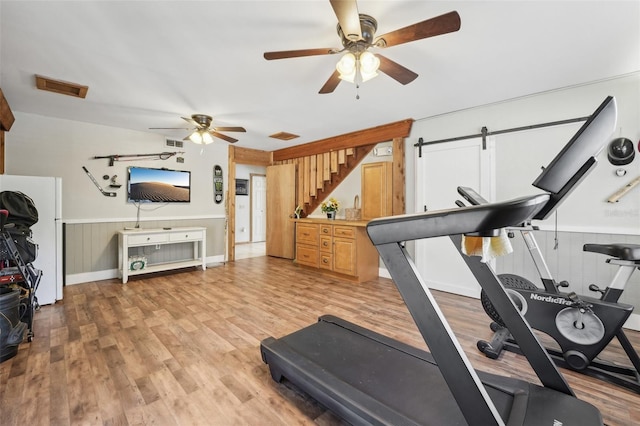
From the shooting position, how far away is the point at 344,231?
4453mm

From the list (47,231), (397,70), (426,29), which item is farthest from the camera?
(47,231)

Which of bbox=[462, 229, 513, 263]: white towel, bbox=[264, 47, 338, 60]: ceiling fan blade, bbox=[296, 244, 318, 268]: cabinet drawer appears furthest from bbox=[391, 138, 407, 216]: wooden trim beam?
bbox=[462, 229, 513, 263]: white towel

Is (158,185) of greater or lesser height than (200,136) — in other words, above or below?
below

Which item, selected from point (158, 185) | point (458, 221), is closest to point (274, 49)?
point (458, 221)

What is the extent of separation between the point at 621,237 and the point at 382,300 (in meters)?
2.49

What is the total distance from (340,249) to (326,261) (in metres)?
0.39

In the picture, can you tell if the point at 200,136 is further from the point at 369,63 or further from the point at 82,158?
the point at 369,63

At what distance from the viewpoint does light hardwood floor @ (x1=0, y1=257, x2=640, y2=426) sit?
1.59m

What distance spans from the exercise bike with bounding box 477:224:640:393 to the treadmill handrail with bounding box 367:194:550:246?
59.2 inches

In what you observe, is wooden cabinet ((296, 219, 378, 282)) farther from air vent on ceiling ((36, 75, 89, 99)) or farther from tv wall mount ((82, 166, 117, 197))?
air vent on ceiling ((36, 75, 89, 99))

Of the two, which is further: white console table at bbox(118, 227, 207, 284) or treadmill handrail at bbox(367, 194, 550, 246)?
white console table at bbox(118, 227, 207, 284)

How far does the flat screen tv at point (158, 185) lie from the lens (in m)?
4.61

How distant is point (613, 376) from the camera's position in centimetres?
186

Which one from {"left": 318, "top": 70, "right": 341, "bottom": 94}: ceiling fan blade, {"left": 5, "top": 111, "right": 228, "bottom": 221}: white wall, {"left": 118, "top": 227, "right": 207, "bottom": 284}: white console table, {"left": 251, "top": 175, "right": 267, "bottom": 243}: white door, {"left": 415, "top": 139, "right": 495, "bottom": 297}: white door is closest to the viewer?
{"left": 318, "top": 70, "right": 341, "bottom": 94}: ceiling fan blade
